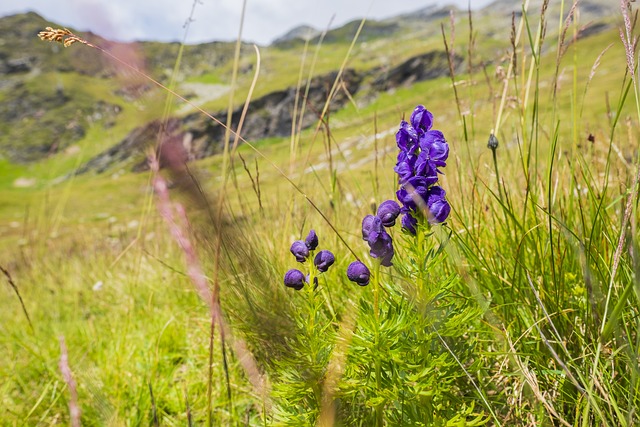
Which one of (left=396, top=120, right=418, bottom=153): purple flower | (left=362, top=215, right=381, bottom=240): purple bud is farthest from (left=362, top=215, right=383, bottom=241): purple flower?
(left=396, top=120, right=418, bottom=153): purple flower

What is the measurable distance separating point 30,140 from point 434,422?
13192 centimetres

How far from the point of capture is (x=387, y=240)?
121 centimetres

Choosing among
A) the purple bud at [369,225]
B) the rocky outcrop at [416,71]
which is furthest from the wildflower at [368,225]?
the rocky outcrop at [416,71]

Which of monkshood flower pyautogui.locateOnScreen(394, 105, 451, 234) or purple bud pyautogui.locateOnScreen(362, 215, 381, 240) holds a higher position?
monkshood flower pyautogui.locateOnScreen(394, 105, 451, 234)

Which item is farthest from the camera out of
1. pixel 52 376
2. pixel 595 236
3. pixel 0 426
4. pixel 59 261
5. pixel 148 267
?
pixel 59 261

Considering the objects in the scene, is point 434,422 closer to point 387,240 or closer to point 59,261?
point 387,240

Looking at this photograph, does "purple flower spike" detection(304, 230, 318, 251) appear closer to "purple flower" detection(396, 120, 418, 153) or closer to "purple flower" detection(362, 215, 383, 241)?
"purple flower" detection(362, 215, 383, 241)

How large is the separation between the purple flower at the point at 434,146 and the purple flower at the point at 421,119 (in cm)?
5

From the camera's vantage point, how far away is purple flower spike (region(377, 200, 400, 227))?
126cm

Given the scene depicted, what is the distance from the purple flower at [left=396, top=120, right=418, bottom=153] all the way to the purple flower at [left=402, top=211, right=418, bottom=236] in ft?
0.60

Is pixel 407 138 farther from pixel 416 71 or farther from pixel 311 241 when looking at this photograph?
pixel 416 71

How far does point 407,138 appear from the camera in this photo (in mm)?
1296

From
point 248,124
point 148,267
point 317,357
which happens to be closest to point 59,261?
point 148,267

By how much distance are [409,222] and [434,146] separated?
22cm
